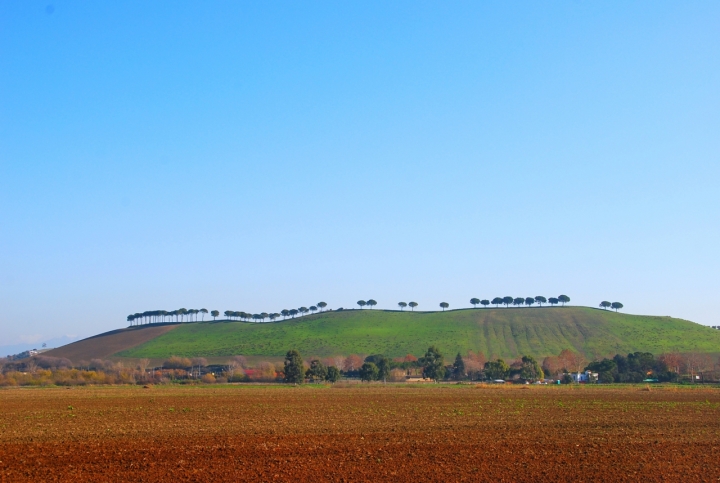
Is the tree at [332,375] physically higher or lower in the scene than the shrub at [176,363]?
lower

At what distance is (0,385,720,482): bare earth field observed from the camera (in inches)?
913

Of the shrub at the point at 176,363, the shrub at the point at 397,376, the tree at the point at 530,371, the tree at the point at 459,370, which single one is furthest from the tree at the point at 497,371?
the shrub at the point at 176,363

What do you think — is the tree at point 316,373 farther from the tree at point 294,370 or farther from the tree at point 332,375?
the tree at point 294,370

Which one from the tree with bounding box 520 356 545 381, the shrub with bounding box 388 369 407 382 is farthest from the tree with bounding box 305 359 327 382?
the tree with bounding box 520 356 545 381

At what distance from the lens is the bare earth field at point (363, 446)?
23188 millimetres

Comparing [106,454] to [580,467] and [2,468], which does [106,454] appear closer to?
[2,468]

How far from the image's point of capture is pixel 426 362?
490ft

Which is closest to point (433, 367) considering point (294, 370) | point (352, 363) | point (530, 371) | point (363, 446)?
point (530, 371)

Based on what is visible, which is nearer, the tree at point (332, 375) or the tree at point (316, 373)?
the tree at point (332, 375)

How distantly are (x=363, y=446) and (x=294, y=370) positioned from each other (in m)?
97.7

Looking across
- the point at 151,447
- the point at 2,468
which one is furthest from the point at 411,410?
the point at 2,468

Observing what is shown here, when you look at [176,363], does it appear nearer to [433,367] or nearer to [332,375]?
[332,375]

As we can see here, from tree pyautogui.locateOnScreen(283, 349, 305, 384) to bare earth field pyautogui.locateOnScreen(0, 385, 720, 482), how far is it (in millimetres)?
76113

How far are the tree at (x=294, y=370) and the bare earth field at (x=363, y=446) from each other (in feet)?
250
